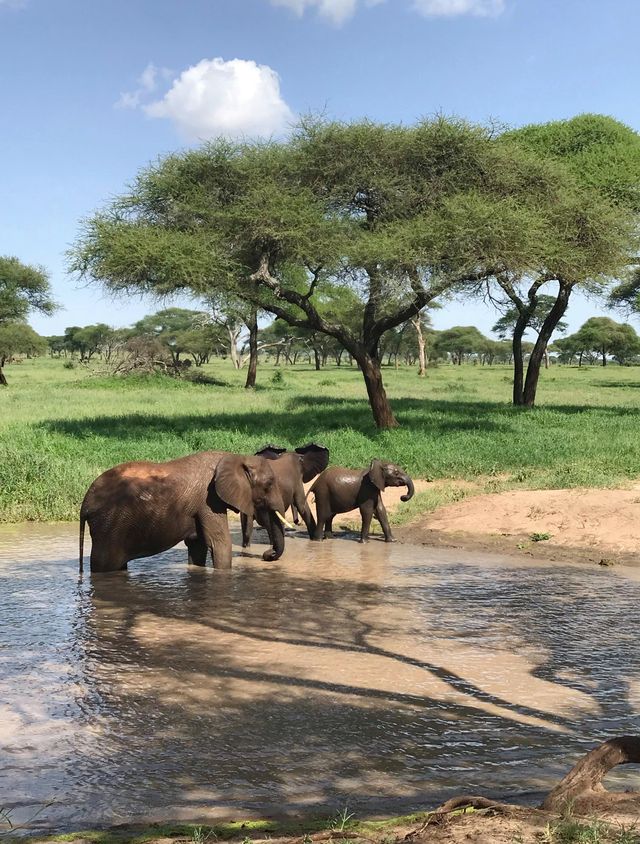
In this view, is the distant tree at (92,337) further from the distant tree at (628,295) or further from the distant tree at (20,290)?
the distant tree at (628,295)

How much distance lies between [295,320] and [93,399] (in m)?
12.0

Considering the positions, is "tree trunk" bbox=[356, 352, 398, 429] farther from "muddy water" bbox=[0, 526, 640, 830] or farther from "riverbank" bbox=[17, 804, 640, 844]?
"riverbank" bbox=[17, 804, 640, 844]

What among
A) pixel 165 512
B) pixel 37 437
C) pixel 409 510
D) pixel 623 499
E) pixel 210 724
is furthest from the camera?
pixel 37 437

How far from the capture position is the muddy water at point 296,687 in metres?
4.38

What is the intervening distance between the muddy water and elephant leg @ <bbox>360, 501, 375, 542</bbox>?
216 cm

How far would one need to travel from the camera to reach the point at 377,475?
494 inches

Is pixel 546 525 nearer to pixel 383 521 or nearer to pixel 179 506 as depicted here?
pixel 383 521

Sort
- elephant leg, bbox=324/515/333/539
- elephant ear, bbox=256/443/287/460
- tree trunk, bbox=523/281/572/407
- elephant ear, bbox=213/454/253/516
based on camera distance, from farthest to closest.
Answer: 1. tree trunk, bbox=523/281/572/407
2. elephant leg, bbox=324/515/333/539
3. elephant ear, bbox=256/443/287/460
4. elephant ear, bbox=213/454/253/516

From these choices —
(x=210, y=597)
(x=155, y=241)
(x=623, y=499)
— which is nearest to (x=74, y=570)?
(x=210, y=597)

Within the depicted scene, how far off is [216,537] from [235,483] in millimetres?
661

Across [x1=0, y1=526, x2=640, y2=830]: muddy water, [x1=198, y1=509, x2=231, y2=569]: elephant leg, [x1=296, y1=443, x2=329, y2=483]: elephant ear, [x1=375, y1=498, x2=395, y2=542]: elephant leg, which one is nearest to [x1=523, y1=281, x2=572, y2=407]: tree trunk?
[x1=375, y1=498, x2=395, y2=542]: elephant leg

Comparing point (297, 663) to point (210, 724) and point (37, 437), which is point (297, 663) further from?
point (37, 437)

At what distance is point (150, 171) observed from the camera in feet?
77.6

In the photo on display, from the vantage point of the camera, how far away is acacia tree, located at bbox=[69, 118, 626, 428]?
21.0 metres
